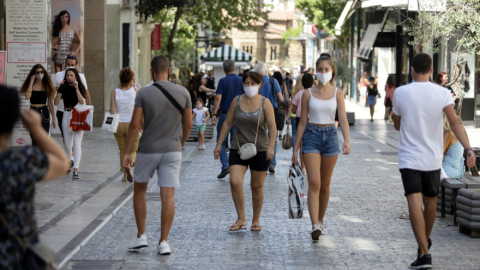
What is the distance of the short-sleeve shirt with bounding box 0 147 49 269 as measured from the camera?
4.27 m

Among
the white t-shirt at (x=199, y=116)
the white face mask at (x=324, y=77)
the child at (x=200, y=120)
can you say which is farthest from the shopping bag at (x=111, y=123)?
the white t-shirt at (x=199, y=116)

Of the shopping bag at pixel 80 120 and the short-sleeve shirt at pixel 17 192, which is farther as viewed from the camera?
the shopping bag at pixel 80 120

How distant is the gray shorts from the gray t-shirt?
0.04m

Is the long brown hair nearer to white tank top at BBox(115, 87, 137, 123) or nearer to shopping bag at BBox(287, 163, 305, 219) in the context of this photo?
white tank top at BBox(115, 87, 137, 123)

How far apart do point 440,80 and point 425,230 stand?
12.9 feet

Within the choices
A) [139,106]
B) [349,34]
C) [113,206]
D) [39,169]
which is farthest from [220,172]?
[349,34]

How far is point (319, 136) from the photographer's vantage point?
8.93m

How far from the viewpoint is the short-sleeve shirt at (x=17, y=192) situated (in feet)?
14.0

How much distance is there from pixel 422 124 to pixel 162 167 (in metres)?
2.17

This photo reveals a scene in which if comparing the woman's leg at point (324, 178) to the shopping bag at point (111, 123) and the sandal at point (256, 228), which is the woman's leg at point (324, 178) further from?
the shopping bag at point (111, 123)

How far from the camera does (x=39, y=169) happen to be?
14.2 feet

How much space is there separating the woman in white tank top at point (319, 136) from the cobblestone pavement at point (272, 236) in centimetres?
45

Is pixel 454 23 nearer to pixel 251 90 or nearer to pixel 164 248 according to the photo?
pixel 251 90

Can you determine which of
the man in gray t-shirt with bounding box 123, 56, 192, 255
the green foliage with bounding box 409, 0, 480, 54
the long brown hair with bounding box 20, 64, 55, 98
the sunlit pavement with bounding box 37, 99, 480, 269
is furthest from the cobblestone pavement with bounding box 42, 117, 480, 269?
the green foliage with bounding box 409, 0, 480, 54
